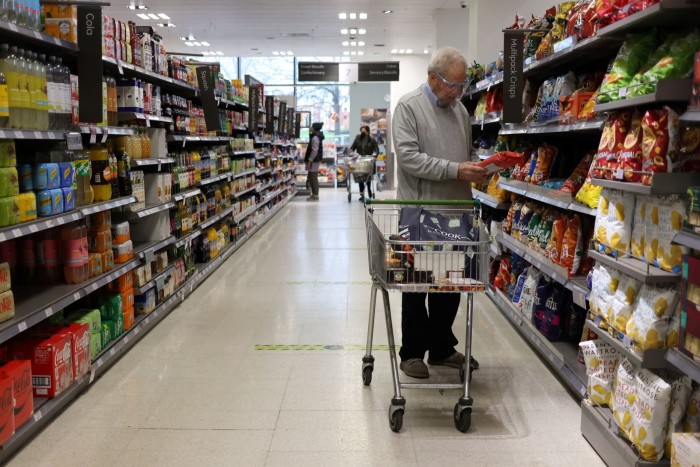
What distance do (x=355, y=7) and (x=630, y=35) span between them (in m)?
11.4

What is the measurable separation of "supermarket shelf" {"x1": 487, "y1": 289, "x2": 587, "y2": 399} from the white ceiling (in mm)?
9666

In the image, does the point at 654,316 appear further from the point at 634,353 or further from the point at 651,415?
the point at 651,415

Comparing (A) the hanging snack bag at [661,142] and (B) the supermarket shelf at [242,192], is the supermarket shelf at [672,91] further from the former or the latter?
(B) the supermarket shelf at [242,192]

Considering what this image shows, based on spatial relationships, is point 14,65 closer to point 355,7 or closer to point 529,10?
point 529,10

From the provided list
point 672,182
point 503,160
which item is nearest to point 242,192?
point 503,160

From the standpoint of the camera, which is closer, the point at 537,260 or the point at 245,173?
the point at 537,260

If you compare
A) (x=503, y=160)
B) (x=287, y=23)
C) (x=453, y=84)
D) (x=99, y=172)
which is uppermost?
(x=287, y=23)

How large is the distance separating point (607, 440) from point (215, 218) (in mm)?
5264

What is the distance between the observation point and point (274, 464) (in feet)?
9.02

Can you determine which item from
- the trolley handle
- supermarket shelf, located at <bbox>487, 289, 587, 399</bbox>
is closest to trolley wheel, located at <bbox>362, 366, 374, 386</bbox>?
supermarket shelf, located at <bbox>487, 289, 587, 399</bbox>

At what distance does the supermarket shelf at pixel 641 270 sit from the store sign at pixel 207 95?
4497mm

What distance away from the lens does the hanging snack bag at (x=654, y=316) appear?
2.36 meters

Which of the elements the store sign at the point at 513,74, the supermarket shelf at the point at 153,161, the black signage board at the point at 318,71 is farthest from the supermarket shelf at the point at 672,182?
the black signage board at the point at 318,71

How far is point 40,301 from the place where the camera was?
3277 mm
